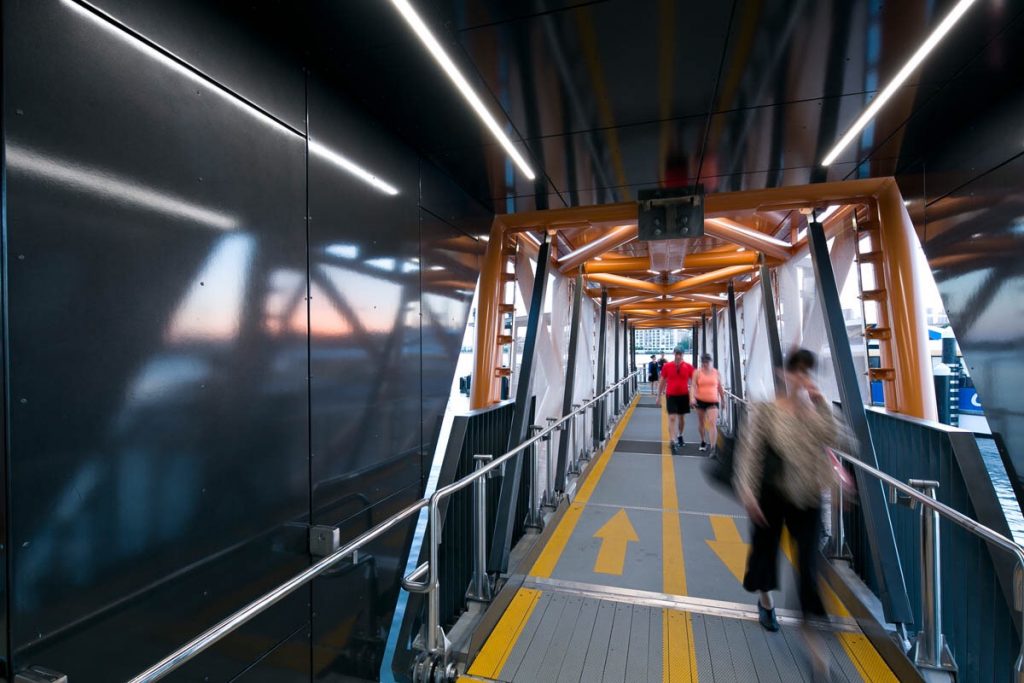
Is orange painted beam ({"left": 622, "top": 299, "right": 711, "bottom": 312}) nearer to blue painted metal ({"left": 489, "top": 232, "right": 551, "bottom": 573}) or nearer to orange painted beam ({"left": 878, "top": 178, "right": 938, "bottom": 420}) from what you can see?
blue painted metal ({"left": 489, "top": 232, "right": 551, "bottom": 573})

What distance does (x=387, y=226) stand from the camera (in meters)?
2.98

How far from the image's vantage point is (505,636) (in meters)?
2.99

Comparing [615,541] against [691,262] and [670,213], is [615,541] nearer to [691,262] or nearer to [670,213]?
[670,213]

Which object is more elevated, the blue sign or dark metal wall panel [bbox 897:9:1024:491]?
dark metal wall panel [bbox 897:9:1024:491]

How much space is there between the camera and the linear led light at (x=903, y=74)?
1.90 m

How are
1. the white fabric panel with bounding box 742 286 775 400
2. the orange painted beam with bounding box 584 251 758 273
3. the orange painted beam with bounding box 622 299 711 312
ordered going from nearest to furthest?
the orange painted beam with bounding box 584 251 758 273
the white fabric panel with bounding box 742 286 775 400
the orange painted beam with bounding box 622 299 711 312

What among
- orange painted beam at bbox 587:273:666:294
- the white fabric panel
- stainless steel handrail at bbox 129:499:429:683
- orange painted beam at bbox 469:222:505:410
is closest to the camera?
stainless steel handrail at bbox 129:499:429:683

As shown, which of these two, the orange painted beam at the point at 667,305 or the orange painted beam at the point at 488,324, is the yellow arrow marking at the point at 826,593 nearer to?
the orange painted beam at the point at 488,324

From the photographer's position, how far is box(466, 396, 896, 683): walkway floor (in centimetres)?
266

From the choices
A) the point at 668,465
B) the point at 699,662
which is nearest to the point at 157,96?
the point at 699,662

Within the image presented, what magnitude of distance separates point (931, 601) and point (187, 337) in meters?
3.61

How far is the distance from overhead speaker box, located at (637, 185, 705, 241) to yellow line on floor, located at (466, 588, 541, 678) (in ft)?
10.1

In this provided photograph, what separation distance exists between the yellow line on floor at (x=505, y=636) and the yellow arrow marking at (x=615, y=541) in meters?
0.66

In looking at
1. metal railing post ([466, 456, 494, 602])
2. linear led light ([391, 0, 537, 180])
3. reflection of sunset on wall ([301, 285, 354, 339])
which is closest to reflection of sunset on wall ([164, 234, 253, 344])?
reflection of sunset on wall ([301, 285, 354, 339])
